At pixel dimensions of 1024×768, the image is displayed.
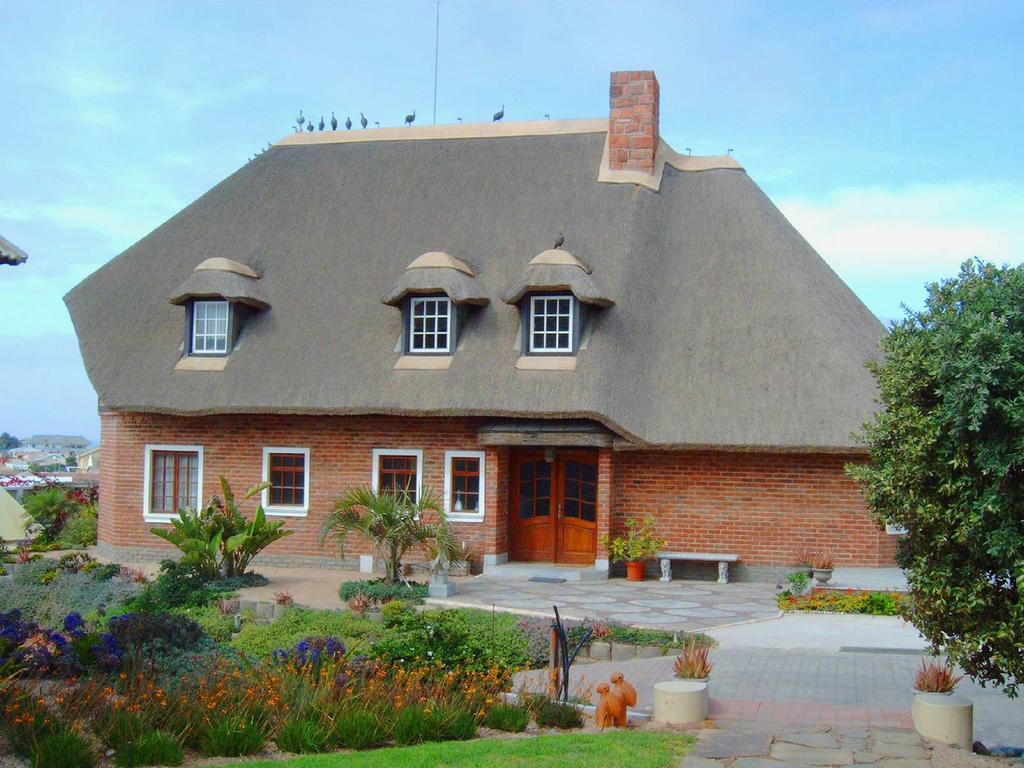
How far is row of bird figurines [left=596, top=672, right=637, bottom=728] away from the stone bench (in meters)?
9.75

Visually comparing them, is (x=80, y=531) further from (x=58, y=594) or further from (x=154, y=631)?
(x=154, y=631)

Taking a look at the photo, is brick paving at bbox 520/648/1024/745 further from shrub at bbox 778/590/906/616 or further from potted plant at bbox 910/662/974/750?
shrub at bbox 778/590/906/616

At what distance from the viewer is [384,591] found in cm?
1639

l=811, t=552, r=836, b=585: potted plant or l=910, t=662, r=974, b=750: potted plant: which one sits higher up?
l=811, t=552, r=836, b=585: potted plant

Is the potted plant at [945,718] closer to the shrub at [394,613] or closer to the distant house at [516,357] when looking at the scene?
the shrub at [394,613]

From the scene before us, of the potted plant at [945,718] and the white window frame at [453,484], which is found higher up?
the white window frame at [453,484]

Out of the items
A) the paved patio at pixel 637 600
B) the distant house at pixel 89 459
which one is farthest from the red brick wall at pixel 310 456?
the distant house at pixel 89 459

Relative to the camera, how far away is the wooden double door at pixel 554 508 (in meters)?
20.2

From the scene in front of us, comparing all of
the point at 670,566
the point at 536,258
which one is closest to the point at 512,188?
the point at 536,258

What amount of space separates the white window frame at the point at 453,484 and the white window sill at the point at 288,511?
2.83m

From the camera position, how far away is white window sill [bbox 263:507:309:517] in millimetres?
20781

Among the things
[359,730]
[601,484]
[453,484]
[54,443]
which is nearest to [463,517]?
[453,484]

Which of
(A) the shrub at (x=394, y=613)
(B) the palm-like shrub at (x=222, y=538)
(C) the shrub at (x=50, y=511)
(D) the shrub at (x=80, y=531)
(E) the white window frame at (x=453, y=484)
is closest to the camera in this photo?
(A) the shrub at (x=394, y=613)

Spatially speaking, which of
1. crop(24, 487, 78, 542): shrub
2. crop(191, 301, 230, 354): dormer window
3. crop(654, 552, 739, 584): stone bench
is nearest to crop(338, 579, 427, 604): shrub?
crop(654, 552, 739, 584): stone bench
